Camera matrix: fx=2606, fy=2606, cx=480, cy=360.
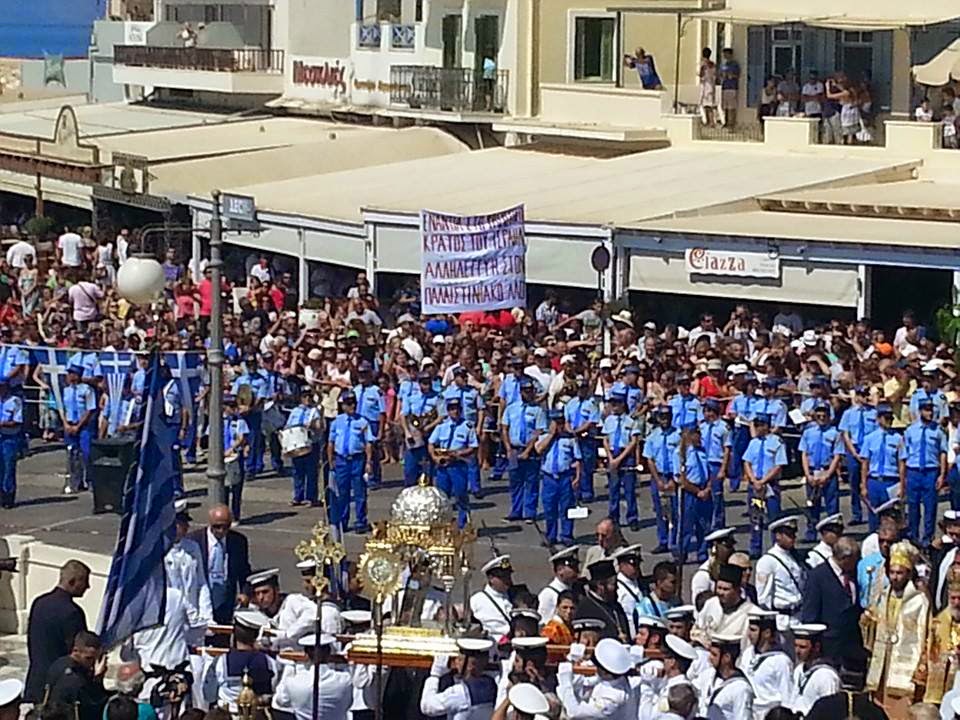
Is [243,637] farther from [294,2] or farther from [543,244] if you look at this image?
[294,2]

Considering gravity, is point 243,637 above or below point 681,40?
below

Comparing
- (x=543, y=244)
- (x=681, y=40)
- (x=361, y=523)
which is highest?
(x=681, y=40)

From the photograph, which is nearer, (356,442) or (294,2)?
(356,442)

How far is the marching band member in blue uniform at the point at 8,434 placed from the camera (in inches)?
1037

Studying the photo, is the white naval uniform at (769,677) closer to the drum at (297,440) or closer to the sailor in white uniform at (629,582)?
the sailor in white uniform at (629,582)

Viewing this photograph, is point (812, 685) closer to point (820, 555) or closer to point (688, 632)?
point (688, 632)

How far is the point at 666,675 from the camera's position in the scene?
15367mm

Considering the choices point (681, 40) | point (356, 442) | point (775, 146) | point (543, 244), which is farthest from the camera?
point (681, 40)

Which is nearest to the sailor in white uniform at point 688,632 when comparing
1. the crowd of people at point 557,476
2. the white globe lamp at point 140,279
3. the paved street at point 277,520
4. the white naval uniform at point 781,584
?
the crowd of people at point 557,476

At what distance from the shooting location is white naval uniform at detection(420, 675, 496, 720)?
15.5 m

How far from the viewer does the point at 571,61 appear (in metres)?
41.0

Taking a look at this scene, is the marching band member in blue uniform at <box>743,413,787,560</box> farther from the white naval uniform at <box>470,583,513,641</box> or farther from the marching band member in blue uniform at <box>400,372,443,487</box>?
the white naval uniform at <box>470,583,513,641</box>

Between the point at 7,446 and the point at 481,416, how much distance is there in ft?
16.2

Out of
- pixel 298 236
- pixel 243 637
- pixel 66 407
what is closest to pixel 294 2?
pixel 298 236
